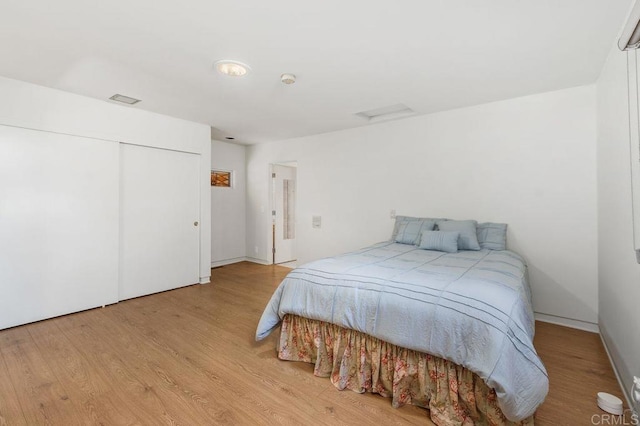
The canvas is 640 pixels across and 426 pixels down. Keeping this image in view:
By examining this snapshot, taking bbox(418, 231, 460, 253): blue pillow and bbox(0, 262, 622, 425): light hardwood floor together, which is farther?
bbox(418, 231, 460, 253): blue pillow

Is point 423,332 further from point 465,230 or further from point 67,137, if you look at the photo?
point 67,137

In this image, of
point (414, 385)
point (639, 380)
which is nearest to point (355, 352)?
point (414, 385)

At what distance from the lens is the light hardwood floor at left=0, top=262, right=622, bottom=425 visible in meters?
1.68

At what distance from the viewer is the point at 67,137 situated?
10.2 ft

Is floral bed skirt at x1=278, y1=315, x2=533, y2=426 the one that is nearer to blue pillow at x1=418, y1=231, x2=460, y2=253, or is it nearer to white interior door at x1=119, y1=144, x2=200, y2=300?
blue pillow at x1=418, y1=231, x2=460, y2=253

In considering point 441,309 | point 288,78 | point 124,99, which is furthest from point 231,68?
point 441,309

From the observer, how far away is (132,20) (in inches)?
73.7

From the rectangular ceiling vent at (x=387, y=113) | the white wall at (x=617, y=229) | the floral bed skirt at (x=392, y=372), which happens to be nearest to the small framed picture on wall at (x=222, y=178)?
the rectangular ceiling vent at (x=387, y=113)

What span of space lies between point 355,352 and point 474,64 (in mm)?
2482

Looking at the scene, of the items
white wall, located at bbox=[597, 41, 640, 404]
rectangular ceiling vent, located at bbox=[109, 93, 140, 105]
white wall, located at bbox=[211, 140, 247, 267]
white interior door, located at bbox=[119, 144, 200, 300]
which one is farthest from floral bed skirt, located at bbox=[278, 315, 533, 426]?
white wall, located at bbox=[211, 140, 247, 267]

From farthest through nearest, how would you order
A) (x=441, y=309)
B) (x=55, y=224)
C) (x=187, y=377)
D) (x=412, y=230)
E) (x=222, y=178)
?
1. (x=222, y=178)
2. (x=412, y=230)
3. (x=55, y=224)
4. (x=187, y=377)
5. (x=441, y=309)

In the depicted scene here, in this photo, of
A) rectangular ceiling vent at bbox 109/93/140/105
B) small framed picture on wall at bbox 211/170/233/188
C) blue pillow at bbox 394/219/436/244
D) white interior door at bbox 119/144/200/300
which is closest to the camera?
rectangular ceiling vent at bbox 109/93/140/105

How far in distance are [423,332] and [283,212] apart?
4446 mm

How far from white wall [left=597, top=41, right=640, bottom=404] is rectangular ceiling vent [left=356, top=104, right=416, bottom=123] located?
1.81 metres
